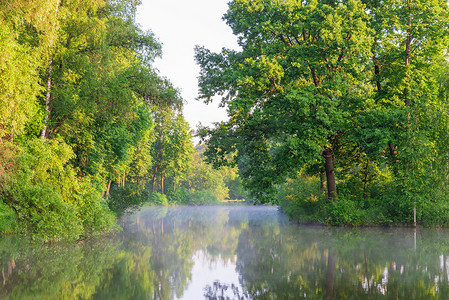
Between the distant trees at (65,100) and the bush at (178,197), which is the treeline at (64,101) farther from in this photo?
the bush at (178,197)

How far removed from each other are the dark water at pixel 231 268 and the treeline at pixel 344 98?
5307 millimetres

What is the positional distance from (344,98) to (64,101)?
17.8 meters

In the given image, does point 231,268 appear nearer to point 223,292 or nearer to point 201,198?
point 223,292

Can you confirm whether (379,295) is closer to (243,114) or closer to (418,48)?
(243,114)

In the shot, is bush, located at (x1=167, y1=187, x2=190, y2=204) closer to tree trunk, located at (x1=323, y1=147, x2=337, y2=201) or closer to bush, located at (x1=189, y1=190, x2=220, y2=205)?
bush, located at (x1=189, y1=190, x2=220, y2=205)

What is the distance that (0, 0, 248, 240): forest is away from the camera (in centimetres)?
1611

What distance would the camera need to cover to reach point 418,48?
29.6 m

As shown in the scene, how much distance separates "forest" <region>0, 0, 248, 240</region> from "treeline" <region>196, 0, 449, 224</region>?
5.67 m

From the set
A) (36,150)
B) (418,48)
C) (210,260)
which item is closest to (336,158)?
(418,48)

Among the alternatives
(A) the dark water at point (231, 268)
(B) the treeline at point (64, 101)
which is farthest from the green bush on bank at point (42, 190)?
(A) the dark water at point (231, 268)

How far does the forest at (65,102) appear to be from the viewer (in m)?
16.1

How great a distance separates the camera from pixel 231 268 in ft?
49.9

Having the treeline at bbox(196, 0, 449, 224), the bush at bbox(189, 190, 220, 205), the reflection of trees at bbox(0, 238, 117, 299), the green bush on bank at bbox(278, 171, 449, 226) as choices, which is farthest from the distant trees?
the bush at bbox(189, 190, 220, 205)

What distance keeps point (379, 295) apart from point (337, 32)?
1816 centimetres
